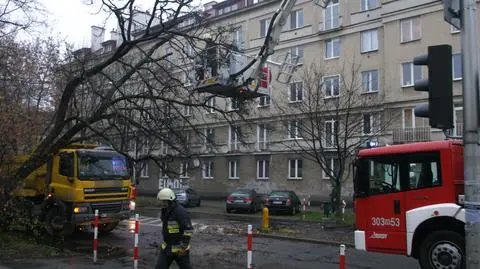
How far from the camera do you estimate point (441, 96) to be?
223 inches

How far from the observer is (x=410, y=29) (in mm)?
36750

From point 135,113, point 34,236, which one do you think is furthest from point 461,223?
point 34,236

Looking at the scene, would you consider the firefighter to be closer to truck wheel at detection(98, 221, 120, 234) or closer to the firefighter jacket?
the firefighter jacket

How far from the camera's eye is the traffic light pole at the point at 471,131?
5.23 m

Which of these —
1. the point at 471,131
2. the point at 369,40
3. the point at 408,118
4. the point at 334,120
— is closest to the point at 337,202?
the point at 334,120

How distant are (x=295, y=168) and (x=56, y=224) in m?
28.5

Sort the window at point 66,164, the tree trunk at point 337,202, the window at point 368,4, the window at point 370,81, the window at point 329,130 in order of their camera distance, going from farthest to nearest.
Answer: the window at point 368,4 < the window at point 370,81 < the window at point 329,130 < the tree trunk at point 337,202 < the window at point 66,164

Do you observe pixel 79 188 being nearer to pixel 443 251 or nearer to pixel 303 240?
pixel 303 240

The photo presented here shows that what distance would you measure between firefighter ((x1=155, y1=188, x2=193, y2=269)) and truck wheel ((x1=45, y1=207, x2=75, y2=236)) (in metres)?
9.71

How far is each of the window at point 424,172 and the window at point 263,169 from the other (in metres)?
34.7

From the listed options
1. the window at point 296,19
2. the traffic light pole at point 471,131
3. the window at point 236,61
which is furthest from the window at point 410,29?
the traffic light pole at point 471,131

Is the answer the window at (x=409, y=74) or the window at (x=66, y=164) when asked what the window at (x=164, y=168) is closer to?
the window at (x=66, y=164)

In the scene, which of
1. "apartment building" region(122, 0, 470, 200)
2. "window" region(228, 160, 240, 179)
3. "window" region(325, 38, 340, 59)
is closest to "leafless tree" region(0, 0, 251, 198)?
"apartment building" region(122, 0, 470, 200)

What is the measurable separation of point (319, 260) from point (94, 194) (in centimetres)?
746
